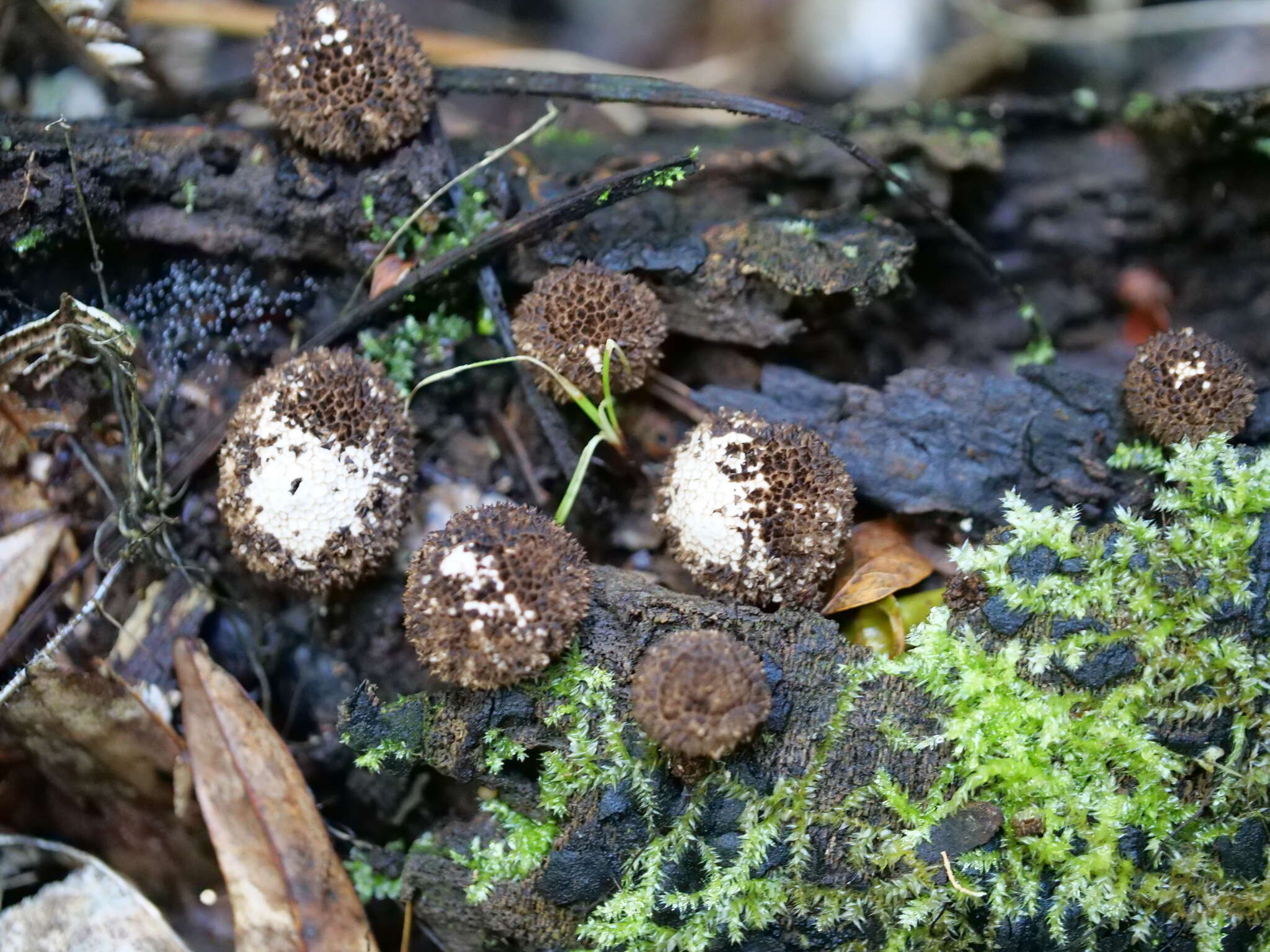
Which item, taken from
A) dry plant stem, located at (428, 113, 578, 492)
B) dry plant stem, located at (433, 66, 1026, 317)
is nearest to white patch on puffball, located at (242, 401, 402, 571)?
dry plant stem, located at (428, 113, 578, 492)

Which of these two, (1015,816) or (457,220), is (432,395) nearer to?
(457,220)

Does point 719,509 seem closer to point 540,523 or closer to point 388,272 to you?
point 540,523

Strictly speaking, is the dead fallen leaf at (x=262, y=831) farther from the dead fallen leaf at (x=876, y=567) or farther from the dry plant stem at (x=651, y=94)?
the dry plant stem at (x=651, y=94)

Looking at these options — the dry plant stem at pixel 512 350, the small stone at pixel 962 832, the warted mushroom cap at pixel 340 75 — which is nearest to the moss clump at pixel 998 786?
the small stone at pixel 962 832

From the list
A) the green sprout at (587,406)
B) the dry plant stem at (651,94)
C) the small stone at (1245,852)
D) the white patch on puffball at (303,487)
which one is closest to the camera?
the small stone at (1245,852)

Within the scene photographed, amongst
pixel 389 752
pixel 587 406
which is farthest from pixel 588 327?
pixel 389 752
